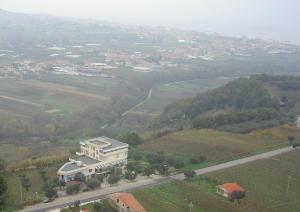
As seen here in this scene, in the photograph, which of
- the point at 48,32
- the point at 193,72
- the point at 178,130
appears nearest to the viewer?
the point at 178,130

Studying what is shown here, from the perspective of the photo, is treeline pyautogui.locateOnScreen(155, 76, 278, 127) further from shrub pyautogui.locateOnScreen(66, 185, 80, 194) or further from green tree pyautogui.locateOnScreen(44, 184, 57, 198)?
green tree pyautogui.locateOnScreen(44, 184, 57, 198)

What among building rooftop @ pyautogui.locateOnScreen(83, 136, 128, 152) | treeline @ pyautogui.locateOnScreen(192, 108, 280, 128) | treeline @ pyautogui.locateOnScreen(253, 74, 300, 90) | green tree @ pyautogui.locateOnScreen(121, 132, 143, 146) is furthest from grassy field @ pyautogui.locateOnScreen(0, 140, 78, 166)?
treeline @ pyautogui.locateOnScreen(253, 74, 300, 90)

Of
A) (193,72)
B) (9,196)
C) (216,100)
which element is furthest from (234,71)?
(9,196)

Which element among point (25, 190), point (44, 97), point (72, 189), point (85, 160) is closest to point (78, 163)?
point (85, 160)

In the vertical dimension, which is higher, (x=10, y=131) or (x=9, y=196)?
(x=9, y=196)

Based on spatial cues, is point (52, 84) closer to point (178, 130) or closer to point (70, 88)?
point (70, 88)

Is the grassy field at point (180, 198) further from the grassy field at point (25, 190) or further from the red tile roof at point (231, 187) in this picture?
the grassy field at point (25, 190)
